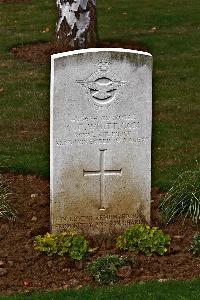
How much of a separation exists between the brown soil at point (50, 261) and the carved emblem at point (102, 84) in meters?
1.15

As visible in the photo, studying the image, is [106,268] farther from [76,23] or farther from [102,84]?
[76,23]

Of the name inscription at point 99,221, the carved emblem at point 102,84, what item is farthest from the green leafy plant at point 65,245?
the carved emblem at point 102,84

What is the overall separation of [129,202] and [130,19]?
10.4 meters

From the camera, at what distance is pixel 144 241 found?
21.4 feet

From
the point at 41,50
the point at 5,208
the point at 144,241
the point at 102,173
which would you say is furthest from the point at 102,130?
the point at 41,50

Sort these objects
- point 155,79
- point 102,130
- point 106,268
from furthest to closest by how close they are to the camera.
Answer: point 155,79, point 102,130, point 106,268

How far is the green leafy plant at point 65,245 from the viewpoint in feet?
21.1

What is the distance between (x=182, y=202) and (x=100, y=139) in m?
0.98

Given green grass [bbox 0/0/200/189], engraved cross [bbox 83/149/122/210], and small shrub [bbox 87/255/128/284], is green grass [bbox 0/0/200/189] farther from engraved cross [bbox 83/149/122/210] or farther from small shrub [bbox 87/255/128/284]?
small shrub [bbox 87/255/128/284]

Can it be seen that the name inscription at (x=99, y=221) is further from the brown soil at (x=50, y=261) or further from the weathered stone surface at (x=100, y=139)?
the brown soil at (x=50, y=261)

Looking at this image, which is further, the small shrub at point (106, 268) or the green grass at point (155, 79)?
the green grass at point (155, 79)

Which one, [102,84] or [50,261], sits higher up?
[102,84]

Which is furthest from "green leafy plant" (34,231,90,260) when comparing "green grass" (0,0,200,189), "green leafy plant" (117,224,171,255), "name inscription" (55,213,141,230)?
"green grass" (0,0,200,189)

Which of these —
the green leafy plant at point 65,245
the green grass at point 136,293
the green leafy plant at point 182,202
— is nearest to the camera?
the green grass at point 136,293
